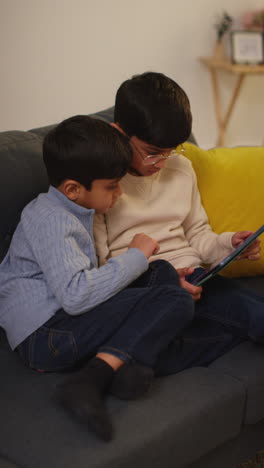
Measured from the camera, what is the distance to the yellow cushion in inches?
70.7

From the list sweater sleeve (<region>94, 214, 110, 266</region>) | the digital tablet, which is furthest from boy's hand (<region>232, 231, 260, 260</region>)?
sweater sleeve (<region>94, 214, 110, 266</region>)

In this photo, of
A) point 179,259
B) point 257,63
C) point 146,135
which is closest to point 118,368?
point 179,259

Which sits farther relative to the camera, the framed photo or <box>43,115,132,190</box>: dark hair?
the framed photo

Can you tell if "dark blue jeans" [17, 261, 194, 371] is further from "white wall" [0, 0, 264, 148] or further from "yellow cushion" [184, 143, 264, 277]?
"white wall" [0, 0, 264, 148]

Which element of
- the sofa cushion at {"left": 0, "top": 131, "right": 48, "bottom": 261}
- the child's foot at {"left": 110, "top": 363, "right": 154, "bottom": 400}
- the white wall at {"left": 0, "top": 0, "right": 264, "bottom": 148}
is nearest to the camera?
the child's foot at {"left": 110, "top": 363, "right": 154, "bottom": 400}

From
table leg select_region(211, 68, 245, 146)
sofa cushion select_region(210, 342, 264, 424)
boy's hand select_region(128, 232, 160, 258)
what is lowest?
table leg select_region(211, 68, 245, 146)

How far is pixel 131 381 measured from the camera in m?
1.16

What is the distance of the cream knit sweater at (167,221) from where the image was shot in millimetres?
1549

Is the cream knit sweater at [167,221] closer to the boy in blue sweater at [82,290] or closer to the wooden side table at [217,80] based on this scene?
the boy in blue sweater at [82,290]

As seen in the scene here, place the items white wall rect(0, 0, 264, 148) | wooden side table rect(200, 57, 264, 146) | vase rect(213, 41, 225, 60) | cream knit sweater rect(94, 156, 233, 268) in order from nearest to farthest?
cream knit sweater rect(94, 156, 233, 268), white wall rect(0, 0, 264, 148), wooden side table rect(200, 57, 264, 146), vase rect(213, 41, 225, 60)

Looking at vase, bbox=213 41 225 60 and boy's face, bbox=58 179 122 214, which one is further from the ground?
boy's face, bbox=58 179 122 214

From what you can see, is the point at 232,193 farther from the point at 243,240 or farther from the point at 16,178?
the point at 16,178

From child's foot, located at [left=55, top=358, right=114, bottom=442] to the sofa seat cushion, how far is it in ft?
0.08

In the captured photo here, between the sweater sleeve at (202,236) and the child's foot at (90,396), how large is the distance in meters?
0.59
